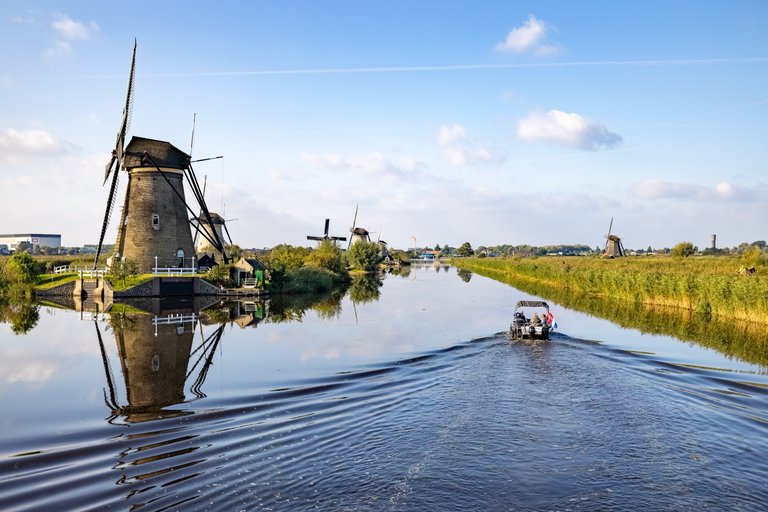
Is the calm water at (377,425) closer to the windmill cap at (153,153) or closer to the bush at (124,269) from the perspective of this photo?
the bush at (124,269)

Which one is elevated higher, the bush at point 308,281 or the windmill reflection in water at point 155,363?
the bush at point 308,281

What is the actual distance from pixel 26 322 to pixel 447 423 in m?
27.4

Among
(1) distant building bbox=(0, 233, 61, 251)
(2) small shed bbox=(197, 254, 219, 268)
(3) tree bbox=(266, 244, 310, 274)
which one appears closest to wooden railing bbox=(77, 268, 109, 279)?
(2) small shed bbox=(197, 254, 219, 268)

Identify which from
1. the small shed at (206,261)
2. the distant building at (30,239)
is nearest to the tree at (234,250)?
the small shed at (206,261)

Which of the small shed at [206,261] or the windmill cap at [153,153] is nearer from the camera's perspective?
the windmill cap at [153,153]

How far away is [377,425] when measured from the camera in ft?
39.5

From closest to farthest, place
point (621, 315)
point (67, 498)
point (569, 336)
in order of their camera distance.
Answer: point (67, 498) < point (569, 336) < point (621, 315)

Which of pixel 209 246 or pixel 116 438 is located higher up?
pixel 209 246

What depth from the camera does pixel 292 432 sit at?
37.0 ft

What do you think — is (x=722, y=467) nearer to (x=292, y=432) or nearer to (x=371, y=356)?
(x=292, y=432)

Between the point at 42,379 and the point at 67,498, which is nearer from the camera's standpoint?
the point at 67,498

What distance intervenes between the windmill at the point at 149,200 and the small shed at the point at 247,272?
15.3 ft

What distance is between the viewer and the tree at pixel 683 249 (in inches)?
3167

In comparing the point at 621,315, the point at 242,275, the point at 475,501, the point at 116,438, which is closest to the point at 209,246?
the point at 242,275
